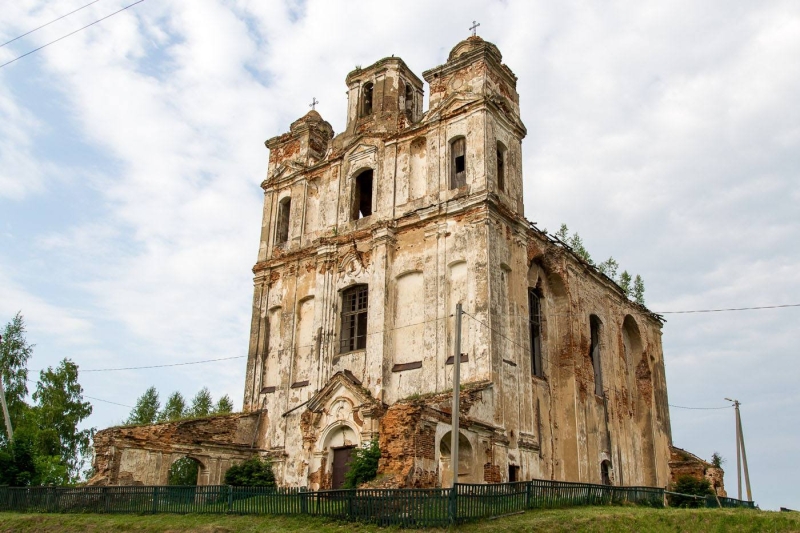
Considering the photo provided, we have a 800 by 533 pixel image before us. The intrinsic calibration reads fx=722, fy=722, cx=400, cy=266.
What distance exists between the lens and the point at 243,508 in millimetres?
15273

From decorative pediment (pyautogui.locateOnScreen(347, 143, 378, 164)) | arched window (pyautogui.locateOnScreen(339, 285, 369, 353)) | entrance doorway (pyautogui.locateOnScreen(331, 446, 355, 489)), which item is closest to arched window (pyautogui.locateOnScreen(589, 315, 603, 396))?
arched window (pyautogui.locateOnScreen(339, 285, 369, 353))

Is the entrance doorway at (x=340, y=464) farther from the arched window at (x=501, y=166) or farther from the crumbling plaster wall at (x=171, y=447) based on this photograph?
the arched window at (x=501, y=166)

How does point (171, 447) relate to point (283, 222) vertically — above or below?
below

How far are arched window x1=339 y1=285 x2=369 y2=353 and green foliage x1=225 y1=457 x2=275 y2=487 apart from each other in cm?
433

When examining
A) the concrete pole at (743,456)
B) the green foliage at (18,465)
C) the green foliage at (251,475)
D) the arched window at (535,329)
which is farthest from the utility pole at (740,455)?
the green foliage at (18,465)

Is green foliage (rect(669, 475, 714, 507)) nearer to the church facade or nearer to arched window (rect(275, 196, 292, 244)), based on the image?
the church facade

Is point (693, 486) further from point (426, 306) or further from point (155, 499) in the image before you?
point (155, 499)

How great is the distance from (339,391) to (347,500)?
7931mm

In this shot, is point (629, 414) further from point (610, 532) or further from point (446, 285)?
point (610, 532)

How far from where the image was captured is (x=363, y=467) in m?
18.5

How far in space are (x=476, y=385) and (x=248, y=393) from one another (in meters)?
9.23

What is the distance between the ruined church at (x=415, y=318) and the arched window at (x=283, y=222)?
0.05 m

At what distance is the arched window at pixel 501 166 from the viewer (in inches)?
905

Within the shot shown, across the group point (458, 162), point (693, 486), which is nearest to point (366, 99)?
point (458, 162)
